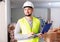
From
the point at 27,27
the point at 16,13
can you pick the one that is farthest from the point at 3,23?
the point at 27,27

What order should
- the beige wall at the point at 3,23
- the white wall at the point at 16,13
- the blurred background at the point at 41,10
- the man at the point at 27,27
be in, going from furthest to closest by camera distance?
the white wall at the point at 16,13 < the blurred background at the point at 41,10 < the beige wall at the point at 3,23 < the man at the point at 27,27

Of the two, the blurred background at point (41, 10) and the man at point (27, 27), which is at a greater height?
the blurred background at point (41, 10)

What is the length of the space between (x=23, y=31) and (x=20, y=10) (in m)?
1.54

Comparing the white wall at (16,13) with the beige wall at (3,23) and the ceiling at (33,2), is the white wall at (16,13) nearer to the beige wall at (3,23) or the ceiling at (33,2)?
the ceiling at (33,2)

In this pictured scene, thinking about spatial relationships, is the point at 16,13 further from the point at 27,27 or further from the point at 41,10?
the point at 27,27

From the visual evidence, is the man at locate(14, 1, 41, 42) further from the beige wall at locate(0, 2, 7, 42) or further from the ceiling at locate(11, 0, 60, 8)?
the ceiling at locate(11, 0, 60, 8)

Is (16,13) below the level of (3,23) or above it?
above

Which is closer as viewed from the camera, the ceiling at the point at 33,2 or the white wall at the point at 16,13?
the ceiling at the point at 33,2

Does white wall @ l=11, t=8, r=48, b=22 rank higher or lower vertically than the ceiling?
lower

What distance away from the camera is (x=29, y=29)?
1566 millimetres

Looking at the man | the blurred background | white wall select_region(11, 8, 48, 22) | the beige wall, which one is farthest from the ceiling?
the man

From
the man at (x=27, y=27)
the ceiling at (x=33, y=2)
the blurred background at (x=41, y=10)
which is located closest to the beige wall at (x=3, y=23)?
the blurred background at (x=41, y=10)

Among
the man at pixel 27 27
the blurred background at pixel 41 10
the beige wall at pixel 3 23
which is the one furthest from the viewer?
the blurred background at pixel 41 10

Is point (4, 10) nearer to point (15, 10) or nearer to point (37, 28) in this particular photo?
point (15, 10)
